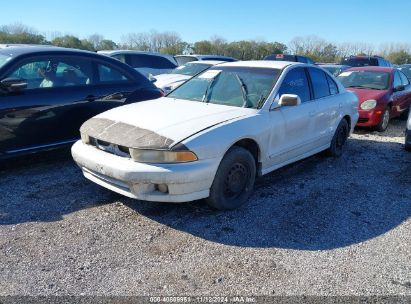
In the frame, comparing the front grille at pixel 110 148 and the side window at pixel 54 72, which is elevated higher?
the side window at pixel 54 72

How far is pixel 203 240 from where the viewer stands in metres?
3.48

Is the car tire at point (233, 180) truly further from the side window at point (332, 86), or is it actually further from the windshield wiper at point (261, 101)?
Result: the side window at point (332, 86)

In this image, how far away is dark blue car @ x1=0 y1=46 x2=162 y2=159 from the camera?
4.62 m

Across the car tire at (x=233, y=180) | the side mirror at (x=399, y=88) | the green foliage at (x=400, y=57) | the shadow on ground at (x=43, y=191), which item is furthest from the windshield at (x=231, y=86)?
the green foliage at (x=400, y=57)

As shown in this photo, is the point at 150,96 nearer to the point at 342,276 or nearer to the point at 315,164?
the point at 315,164

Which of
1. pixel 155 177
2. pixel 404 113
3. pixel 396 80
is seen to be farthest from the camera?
pixel 404 113

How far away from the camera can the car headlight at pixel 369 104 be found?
827 cm

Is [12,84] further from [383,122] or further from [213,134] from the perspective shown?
[383,122]

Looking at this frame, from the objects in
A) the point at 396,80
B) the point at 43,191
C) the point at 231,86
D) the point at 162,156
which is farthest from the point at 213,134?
the point at 396,80

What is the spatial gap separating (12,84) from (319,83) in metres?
4.12

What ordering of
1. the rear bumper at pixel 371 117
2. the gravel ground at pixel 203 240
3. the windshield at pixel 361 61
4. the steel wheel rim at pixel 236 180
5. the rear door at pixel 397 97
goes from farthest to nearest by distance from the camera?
1. the windshield at pixel 361 61
2. the rear door at pixel 397 97
3. the rear bumper at pixel 371 117
4. the steel wheel rim at pixel 236 180
5. the gravel ground at pixel 203 240

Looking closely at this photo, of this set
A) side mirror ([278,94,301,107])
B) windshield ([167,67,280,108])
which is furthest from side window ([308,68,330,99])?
side mirror ([278,94,301,107])

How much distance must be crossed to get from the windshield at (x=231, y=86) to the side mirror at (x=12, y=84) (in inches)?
73.3

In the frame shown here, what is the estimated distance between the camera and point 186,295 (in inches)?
107
